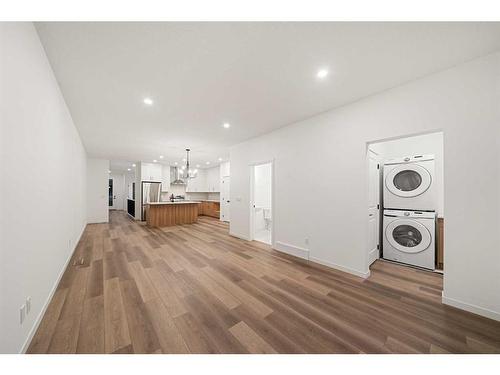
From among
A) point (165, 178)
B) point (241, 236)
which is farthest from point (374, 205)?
point (165, 178)

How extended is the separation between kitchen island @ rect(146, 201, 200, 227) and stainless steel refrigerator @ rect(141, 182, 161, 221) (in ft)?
5.07

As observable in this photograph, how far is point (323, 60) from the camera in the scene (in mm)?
1833

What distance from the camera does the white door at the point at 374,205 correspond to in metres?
2.94

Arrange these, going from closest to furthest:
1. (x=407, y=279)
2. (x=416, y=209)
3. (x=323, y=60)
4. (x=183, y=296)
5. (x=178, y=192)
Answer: (x=323, y=60) < (x=183, y=296) < (x=407, y=279) < (x=416, y=209) < (x=178, y=192)

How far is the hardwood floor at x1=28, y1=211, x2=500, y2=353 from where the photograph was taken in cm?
142

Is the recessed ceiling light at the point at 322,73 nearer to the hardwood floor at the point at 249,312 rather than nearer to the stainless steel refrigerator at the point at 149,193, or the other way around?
the hardwood floor at the point at 249,312

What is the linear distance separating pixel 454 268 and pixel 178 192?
1004 centimetres

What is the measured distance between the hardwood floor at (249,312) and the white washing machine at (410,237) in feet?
0.76

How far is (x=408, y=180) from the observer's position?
310 centimetres

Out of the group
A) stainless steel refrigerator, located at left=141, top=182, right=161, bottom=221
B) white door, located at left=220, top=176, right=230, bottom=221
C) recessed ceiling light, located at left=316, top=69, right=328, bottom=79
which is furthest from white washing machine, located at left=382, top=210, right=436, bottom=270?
stainless steel refrigerator, located at left=141, top=182, right=161, bottom=221

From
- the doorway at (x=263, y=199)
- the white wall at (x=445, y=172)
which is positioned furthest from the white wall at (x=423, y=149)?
the doorway at (x=263, y=199)

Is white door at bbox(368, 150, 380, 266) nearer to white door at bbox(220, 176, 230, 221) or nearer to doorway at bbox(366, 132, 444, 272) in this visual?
doorway at bbox(366, 132, 444, 272)
